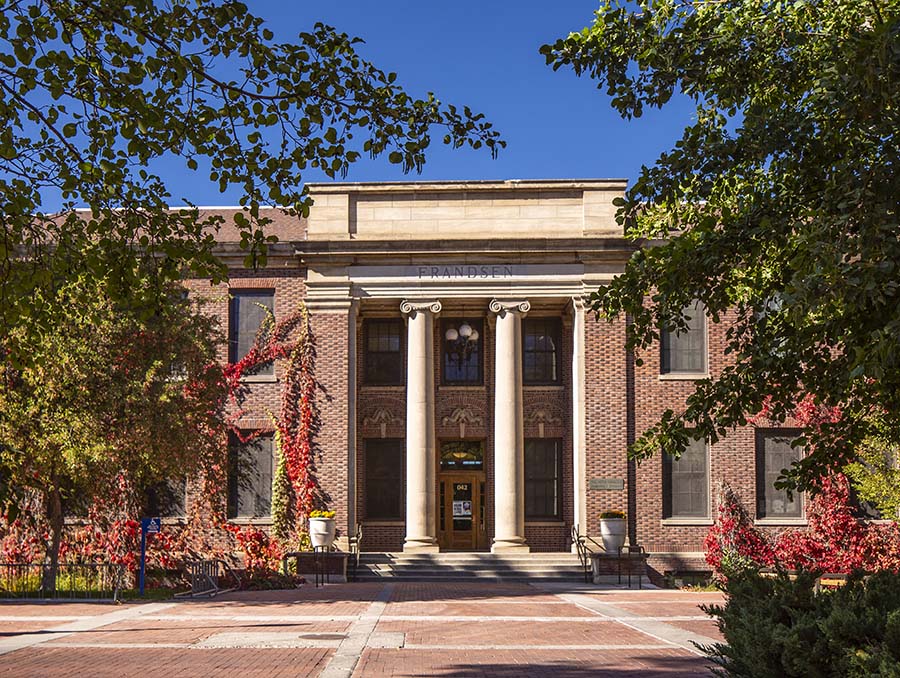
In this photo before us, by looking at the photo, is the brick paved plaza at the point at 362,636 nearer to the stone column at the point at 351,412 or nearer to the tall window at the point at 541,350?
the stone column at the point at 351,412

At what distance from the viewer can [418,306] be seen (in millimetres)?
32031

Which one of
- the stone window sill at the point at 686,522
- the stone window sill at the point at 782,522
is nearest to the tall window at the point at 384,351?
the stone window sill at the point at 686,522

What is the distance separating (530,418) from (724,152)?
23.5 m

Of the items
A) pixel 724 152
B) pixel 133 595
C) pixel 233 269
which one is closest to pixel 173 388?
pixel 133 595

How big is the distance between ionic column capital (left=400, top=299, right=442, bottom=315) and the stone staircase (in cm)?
696

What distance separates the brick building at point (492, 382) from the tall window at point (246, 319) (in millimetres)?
55

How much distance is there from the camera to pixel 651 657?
13.9 m

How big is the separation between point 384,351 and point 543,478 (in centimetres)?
616

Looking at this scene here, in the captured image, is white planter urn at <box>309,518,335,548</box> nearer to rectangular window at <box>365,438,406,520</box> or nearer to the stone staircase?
the stone staircase

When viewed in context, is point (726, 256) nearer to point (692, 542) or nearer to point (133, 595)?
point (133, 595)

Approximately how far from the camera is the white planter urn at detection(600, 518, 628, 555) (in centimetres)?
2975

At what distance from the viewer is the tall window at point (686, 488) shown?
31625 mm

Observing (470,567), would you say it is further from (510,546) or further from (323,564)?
(323,564)

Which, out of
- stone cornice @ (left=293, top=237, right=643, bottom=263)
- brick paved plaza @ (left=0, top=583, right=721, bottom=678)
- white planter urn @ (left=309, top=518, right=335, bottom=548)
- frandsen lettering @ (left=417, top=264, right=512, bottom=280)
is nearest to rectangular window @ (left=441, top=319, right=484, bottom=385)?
frandsen lettering @ (left=417, top=264, right=512, bottom=280)
